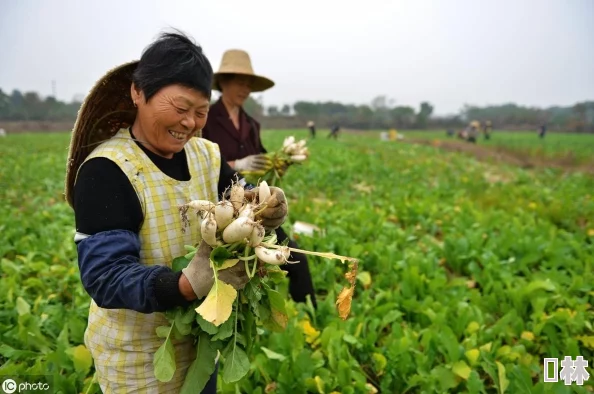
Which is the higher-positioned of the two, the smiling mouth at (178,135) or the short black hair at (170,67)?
the short black hair at (170,67)

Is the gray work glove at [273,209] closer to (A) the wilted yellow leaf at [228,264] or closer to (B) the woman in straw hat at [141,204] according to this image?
(B) the woman in straw hat at [141,204]

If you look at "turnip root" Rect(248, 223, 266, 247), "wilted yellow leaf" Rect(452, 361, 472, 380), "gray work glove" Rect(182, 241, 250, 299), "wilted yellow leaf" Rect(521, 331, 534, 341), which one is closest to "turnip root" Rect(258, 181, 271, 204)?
"turnip root" Rect(248, 223, 266, 247)

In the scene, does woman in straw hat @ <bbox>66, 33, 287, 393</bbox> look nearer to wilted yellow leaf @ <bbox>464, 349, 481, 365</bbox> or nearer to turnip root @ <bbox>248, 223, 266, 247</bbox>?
turnip root @ <bbox>248, 223, 266, 247</bbox>

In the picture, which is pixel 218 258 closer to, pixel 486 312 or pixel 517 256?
pixel 486 312

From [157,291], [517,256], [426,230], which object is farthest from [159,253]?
[426,230]

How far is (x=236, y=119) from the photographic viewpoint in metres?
3.13

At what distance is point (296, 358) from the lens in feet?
8.05

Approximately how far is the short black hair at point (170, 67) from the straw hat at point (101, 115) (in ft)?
0.51

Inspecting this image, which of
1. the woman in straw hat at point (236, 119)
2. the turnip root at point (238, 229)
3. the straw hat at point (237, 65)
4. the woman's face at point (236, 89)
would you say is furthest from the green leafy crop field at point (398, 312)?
the straw hat at point (237, 65)

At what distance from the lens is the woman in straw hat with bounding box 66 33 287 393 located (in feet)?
3.75

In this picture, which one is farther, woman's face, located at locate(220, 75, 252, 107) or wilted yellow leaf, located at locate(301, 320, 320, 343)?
woman's face, located at locate(220, 75, 252, 107)

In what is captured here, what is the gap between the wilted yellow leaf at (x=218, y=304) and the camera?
1.06 meters

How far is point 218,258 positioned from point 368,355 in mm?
1960

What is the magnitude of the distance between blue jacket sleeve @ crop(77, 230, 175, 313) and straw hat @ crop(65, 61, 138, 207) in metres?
0.37
